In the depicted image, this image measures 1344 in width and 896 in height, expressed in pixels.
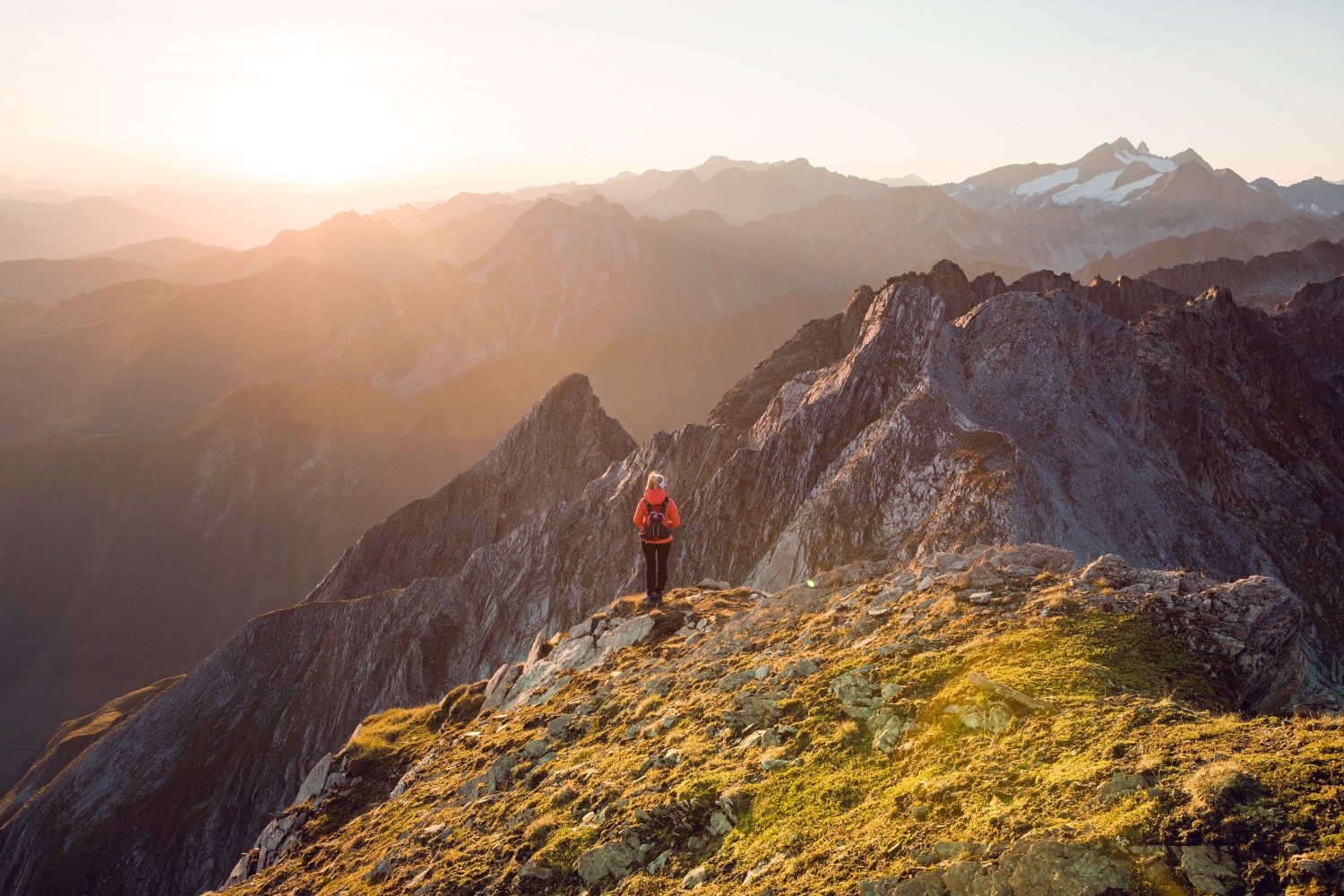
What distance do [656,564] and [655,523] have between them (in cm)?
Result: 118

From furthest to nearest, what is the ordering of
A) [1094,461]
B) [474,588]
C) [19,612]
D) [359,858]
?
[19,612], [474,588], [1094,461], [359,858]

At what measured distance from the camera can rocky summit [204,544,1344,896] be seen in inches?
246

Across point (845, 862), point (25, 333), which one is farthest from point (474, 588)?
point (25, 333)

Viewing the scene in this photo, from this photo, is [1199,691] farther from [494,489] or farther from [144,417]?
[144,417]

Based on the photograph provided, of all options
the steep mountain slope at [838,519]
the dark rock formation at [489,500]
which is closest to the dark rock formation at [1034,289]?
the steep mountain slope at [838,519]

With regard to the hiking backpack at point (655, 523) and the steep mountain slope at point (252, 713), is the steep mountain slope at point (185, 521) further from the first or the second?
the hiking backpack at point (655, 523)

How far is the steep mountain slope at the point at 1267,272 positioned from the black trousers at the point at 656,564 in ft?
382

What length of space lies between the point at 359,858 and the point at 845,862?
9442 millimetres

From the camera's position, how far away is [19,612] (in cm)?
10294

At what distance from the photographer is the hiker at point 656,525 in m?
18.0

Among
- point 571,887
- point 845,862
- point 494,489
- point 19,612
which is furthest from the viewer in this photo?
point 19,612

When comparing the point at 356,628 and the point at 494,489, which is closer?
the point at 356,628

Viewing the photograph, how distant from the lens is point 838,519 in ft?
102

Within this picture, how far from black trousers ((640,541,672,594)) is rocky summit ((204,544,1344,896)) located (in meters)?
1.72
